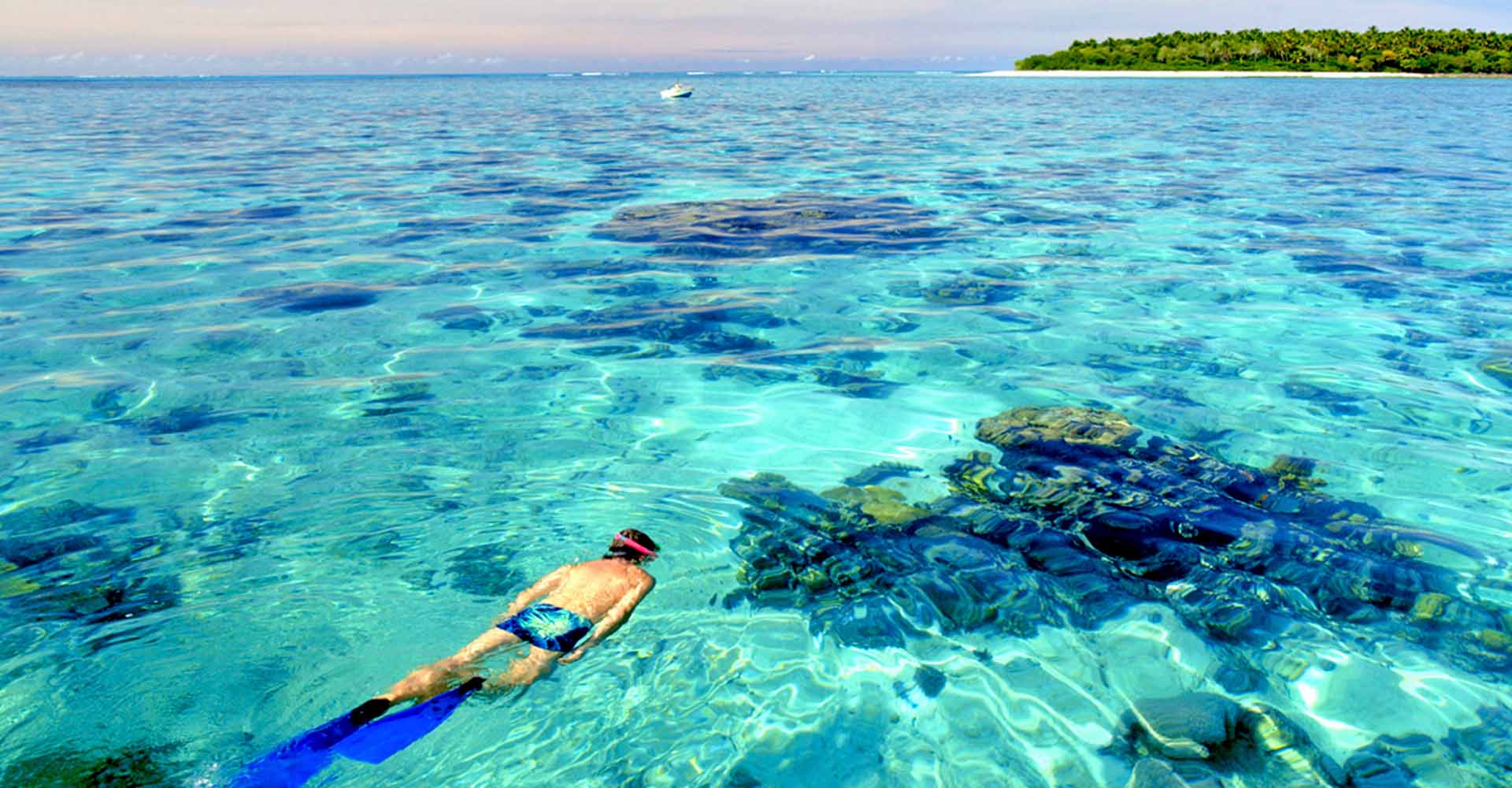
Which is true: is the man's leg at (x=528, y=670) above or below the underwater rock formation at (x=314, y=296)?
below

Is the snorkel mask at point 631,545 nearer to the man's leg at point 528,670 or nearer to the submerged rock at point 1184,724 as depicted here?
the man's leg at point 528,670

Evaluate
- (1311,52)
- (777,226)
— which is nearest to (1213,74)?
(1311,52)

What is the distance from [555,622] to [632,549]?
0.69 metres

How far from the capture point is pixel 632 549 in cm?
471

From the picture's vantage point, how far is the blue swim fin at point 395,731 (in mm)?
3369

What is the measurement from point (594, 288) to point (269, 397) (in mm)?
4239

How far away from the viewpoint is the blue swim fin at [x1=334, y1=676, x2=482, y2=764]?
11.1 ft

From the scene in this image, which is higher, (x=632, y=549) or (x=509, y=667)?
(x=632, y=549)

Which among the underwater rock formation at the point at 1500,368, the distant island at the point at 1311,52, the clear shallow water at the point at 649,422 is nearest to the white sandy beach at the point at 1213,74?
the distant island at the point at 1311,52

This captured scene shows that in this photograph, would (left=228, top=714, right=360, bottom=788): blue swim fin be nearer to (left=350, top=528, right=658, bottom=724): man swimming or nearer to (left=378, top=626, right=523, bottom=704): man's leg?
(left=350, top=528, right=658, bottom=724): man swimming

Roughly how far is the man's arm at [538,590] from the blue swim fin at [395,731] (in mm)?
803

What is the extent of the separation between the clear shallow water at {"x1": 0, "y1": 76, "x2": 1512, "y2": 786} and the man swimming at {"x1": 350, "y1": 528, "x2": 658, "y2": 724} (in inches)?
5.2

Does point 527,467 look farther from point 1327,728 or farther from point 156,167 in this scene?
point 156,167

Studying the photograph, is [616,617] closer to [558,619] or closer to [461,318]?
[558,619]
